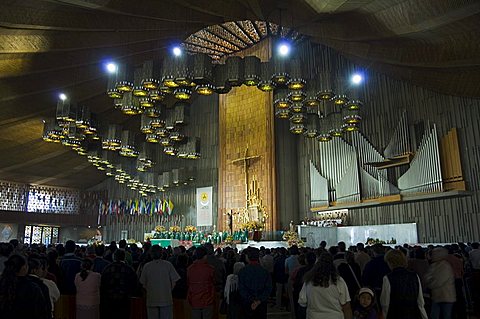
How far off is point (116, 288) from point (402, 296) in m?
3.40

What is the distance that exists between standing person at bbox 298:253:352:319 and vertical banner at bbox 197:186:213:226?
21.3 m

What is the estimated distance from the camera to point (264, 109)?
75.8 feet

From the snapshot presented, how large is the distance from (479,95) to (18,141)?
19.7 metres

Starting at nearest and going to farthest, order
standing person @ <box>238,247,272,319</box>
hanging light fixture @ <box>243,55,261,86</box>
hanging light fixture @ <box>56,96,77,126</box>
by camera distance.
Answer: standing person @ <box>238,247,272,319</box>
hanging light fixture @ <box>243,55,261,86</box>
hanging light fixture @ <box>56,96,77,126</box>

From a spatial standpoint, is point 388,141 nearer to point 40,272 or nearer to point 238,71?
point 238,71

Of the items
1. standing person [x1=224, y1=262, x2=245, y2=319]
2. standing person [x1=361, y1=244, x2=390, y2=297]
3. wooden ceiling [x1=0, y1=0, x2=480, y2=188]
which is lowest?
standing person [x1=224, y1=262, x2=245, y2=319]

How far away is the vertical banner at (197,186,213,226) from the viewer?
2527 cm

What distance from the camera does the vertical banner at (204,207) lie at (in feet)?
82.9

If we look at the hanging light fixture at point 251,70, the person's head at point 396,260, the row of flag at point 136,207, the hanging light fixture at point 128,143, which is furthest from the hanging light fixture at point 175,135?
the person's head at point 396,260

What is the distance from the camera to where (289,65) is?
13.1 m

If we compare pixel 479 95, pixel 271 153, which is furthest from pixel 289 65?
pixel 271 153

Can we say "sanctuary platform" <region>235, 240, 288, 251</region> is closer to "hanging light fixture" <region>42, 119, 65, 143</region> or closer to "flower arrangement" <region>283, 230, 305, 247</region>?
"flower arrangement" <region>283, 230, 305, 247</region>

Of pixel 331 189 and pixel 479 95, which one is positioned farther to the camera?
pixel 331 189

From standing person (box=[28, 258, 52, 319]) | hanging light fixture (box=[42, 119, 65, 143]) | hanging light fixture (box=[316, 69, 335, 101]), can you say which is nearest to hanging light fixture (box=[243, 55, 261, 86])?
hanging light fixture (box=[316, 69, 335, 101])
